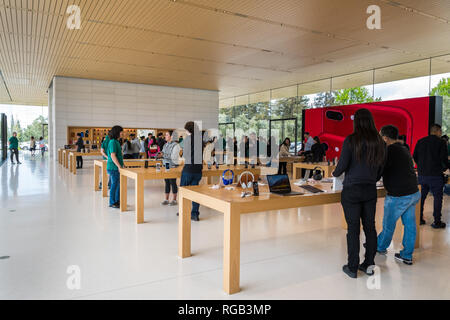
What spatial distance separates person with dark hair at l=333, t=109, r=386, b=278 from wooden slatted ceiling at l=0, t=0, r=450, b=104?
4.60 metres

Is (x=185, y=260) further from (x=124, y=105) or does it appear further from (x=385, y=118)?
(x=124, y=105)

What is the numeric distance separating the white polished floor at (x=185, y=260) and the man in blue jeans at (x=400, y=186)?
0.35 metres

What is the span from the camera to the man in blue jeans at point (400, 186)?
3229 mm

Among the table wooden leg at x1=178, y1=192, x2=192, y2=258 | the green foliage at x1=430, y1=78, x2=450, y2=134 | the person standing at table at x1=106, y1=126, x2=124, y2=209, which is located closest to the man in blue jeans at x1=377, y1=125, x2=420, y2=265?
the table wooden leg at x1=178, y1=192, x2=192, y2=258

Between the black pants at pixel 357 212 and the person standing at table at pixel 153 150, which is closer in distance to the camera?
the black pants at pixel 357 212

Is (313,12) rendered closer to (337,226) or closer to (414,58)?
(337,226)

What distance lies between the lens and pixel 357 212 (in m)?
2.95

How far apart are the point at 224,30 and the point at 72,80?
388 inches

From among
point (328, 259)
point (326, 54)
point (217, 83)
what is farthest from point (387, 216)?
point (217, 83)

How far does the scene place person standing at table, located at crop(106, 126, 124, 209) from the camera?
5.77 metres

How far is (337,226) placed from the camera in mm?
4875

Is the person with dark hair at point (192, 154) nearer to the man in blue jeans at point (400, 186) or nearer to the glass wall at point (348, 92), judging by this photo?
the man in blue jeans at point (400, 186)

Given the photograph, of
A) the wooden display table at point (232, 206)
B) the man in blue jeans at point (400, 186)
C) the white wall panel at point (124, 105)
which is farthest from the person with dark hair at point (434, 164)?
the white wall panel at point (124, 105)

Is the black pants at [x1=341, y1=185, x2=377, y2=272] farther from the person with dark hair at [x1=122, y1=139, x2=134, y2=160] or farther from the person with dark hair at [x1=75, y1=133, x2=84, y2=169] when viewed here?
the person with dark hair at [x1=75, y1=133, x2=84, y2=169]
